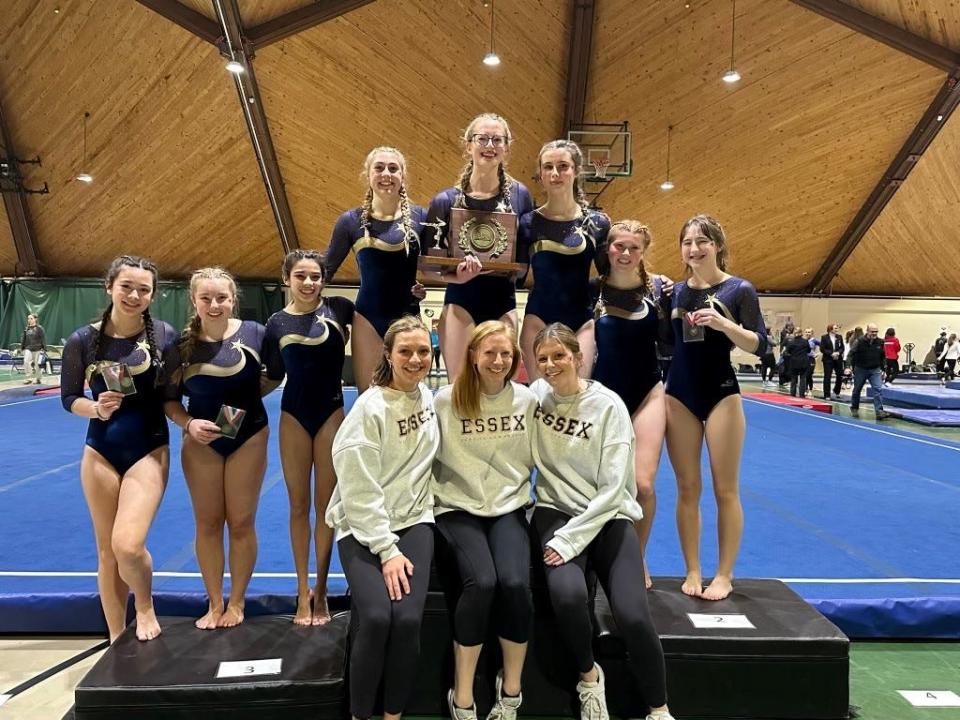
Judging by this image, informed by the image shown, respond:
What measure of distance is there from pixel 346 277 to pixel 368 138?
521 cm

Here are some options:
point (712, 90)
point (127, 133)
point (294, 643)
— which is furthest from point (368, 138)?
point (294, 643)

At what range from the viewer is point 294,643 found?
2.58 m

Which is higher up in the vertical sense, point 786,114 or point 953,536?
point 786,114

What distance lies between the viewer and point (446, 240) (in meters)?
2.87

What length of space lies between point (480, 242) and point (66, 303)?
17869mm

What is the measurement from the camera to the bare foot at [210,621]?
2.71 metres

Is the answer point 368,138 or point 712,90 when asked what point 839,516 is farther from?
point 368,138

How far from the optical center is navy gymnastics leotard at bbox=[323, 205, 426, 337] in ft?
9.65

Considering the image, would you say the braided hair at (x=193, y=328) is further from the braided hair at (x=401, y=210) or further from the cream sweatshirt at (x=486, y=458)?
the cream sweatshirt at (x=486, y=458)

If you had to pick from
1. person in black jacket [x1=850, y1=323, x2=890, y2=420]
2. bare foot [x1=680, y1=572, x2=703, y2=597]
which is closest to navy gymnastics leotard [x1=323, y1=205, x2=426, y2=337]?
bare foot [x1=680, y1=572, x2=703, y2=597]

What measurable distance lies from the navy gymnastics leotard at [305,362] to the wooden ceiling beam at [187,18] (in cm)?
1035

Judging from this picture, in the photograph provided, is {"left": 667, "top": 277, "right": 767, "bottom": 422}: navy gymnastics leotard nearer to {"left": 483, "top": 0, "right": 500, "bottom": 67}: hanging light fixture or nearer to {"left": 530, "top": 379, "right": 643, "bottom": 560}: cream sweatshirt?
{"left": 530, "top": 379, "right": 643, "bottom": 560}: cream sweatshirt

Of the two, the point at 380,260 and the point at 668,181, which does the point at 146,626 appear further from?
the point at 668,181

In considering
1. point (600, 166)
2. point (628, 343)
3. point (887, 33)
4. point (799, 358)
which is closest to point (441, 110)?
point (600, 166)
